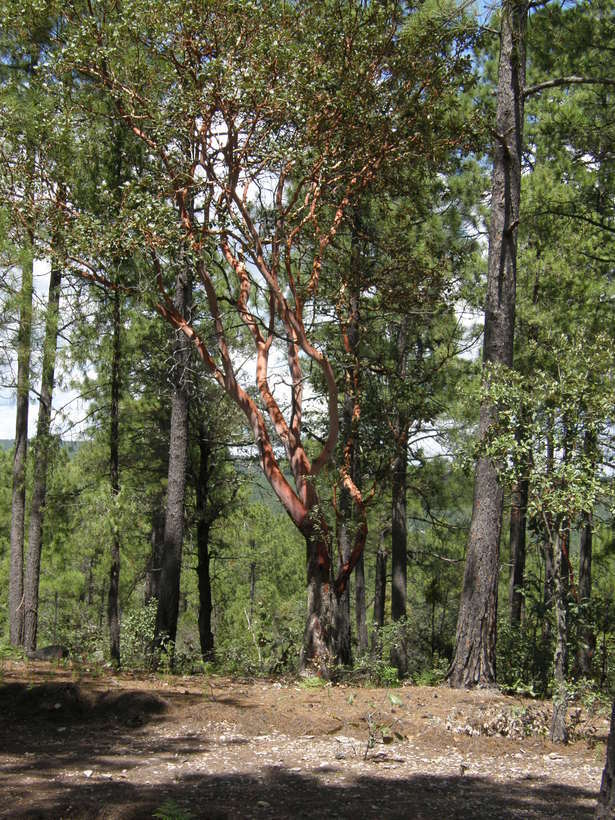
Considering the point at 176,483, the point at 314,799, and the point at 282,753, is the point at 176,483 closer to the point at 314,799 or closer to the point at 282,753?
the point at 282,753

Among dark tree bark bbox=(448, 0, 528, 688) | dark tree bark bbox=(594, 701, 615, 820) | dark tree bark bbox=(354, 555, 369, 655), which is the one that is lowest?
dark tree bark bbox=(354, 555, 369, 655)

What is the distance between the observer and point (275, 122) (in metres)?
8.09

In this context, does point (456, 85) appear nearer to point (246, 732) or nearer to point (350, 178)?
point (350, 178)

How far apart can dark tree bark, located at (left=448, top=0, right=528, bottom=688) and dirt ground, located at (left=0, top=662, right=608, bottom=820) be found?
20.2 inches

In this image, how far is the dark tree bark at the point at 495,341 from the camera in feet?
23.7

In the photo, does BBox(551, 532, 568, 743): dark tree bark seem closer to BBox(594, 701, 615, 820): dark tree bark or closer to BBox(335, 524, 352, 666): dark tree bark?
BBox(594, 701, 615, 820): dark tree bark

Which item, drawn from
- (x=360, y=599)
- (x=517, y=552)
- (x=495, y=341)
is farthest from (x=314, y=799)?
(x=360, y=599)

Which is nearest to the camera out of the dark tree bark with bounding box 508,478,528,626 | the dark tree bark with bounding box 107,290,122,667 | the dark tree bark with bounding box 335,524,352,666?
the dark tree bark with bounding box 335,524,352,666

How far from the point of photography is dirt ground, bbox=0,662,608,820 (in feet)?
13.4

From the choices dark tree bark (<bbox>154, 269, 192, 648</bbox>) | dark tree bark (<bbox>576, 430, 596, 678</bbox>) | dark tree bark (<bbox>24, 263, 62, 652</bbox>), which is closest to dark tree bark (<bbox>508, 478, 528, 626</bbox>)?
dark tree bark (<bbox>576, 430, 596, 678</bbox>)

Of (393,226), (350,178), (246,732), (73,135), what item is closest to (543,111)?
(393,226)

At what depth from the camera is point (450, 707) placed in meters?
6.25

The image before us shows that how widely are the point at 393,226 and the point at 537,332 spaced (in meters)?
2.83

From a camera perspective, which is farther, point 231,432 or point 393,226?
point 231,432
